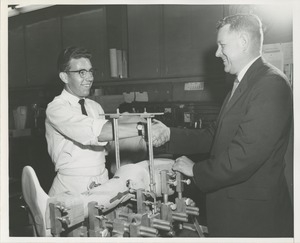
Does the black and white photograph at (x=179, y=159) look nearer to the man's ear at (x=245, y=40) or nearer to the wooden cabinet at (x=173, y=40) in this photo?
the man's ear at (x=245, y=40)

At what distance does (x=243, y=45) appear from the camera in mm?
1056

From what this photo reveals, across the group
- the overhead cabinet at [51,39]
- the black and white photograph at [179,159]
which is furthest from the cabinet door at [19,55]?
the black and white photograph at [179,159]

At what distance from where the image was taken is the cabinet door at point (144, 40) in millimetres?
2826

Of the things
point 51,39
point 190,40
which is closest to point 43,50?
point 51,39

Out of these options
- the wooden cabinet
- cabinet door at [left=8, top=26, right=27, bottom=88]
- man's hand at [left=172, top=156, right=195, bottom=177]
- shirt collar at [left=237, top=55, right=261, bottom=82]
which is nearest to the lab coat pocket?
man's hand at [left=172, top=156, right=195, bottom=177]

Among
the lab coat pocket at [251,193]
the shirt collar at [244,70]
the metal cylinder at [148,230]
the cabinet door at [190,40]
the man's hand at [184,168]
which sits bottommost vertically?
the metal cylinder at [148,230]

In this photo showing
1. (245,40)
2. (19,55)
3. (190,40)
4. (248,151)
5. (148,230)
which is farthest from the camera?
(19,55)

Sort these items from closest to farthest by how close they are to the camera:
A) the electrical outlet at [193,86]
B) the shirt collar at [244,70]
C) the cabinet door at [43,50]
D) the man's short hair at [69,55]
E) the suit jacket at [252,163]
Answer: the suit jacket at [252,163], the shirt collar at [244,70], the man's short hair at [69,55], the electrical outlet at [193,86], the cabinet door at [43,50]

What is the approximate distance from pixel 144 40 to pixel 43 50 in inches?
52.8

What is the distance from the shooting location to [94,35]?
3.14 m

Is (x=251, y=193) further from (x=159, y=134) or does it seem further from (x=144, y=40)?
(x=144, y=40)

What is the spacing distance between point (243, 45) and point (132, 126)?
0.48 metres

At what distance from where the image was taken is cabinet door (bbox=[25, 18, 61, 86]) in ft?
11.1

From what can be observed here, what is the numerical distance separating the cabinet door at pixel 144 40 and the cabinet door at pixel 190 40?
10 centimetres
